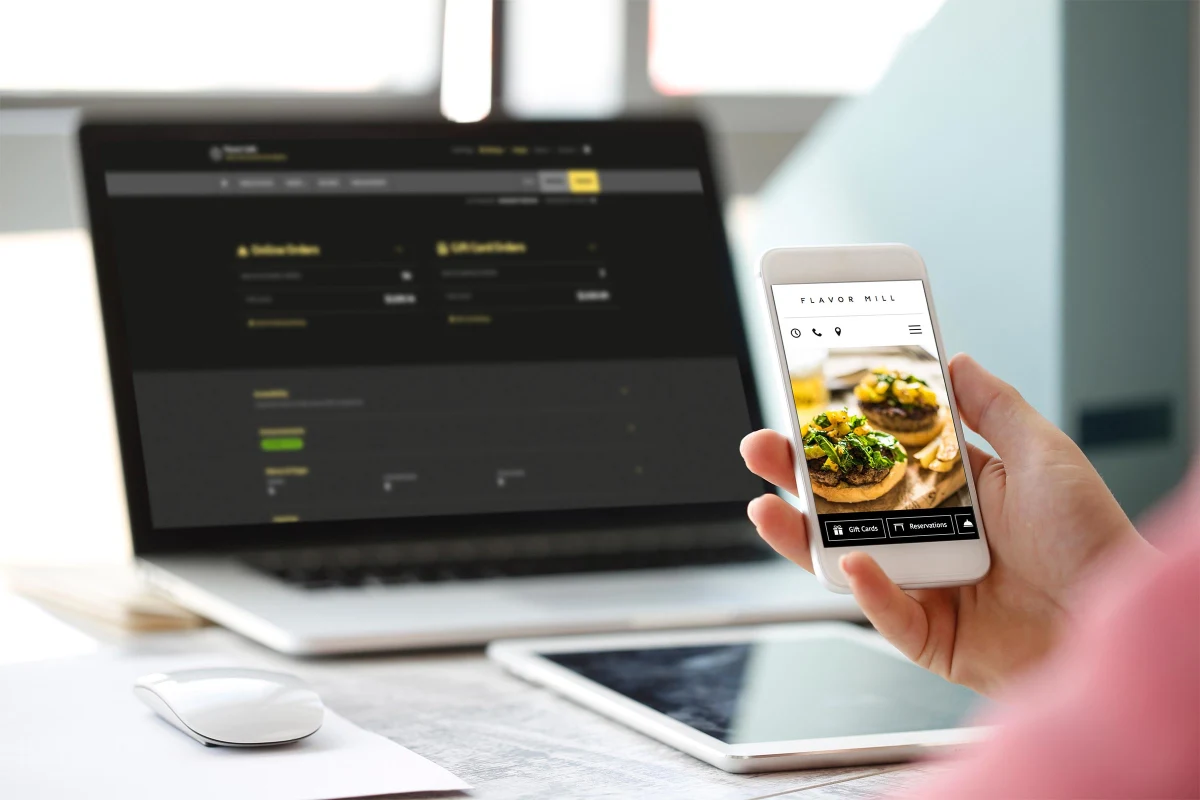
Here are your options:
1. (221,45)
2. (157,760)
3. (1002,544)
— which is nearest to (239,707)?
(157,760)

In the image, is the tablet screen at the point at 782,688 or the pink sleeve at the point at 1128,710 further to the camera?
the tablet screen at the point at 782,688

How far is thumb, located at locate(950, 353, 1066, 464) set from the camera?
71 centimetres

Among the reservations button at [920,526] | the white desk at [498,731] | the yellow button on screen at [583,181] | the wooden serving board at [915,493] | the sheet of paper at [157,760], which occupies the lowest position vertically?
the white desk at [498,731]

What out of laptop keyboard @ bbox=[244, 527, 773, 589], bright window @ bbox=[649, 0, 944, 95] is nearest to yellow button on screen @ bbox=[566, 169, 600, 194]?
laptop keyboard @ bbox=[244, 527, 773, 589]

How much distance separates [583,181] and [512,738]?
1.76 feet

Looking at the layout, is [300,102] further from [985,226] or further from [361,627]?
[361,627]

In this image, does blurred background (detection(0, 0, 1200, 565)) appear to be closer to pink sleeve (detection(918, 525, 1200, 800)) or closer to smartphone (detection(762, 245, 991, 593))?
smartphone (detection(762, 245, 991, 593))

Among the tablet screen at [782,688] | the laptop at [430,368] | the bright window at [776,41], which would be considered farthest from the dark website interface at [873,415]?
the bright window at [776,41]

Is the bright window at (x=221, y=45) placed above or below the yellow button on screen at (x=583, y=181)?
above

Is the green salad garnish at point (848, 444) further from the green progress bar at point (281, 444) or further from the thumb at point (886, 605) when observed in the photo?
the green progress bar at point (281, 444)

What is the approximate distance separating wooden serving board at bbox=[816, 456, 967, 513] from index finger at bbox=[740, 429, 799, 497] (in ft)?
0.10

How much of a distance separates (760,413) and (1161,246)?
2.78 ft

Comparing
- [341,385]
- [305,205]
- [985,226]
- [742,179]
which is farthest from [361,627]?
[742,179]

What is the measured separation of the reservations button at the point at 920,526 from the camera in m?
0.69
